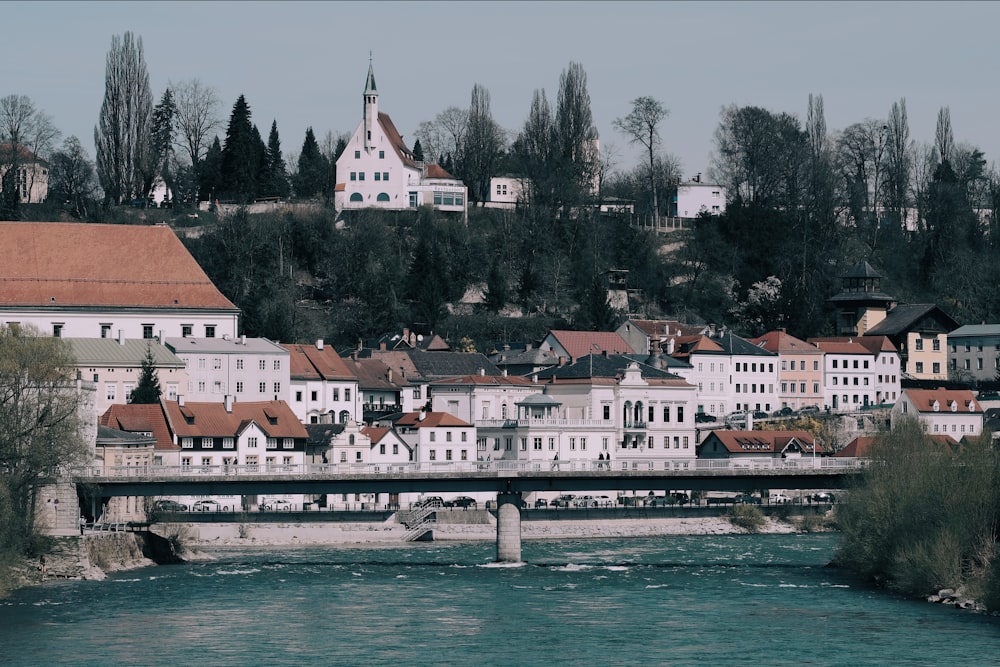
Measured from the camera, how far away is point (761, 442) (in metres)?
108

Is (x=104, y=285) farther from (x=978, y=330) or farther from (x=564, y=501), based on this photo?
(x=978, y=330)

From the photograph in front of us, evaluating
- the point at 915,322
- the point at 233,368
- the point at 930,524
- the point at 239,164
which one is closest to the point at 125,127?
the point at 239,164

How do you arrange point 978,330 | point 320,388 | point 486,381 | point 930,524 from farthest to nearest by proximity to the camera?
point 978,330 → point 486,381 → point 320,388 → point 930,524

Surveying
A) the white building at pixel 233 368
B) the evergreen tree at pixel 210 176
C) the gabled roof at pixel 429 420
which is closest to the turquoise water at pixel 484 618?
the white building at pixel 233 368

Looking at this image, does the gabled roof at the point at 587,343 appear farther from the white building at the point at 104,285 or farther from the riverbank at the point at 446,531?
the riverbank at the point at 446,531

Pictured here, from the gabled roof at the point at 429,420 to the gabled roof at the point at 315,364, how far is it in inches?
192

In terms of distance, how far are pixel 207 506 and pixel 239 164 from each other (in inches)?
1874

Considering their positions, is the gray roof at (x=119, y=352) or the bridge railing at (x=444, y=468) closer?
the bridge railing at (x=444, y=468)

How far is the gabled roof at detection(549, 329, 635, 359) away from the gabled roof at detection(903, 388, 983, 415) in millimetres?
15877

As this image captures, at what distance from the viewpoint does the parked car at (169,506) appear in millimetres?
85294

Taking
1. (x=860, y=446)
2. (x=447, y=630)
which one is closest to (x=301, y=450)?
(x=860, y=446)

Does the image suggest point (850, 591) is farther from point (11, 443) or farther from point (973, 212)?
point (973, 212)

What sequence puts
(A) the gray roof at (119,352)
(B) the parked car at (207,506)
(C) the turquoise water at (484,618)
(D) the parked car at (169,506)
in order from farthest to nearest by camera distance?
(A) the gray roof at (119,352) → (B) the parked car at (207,506) → (D) the parked car at (169,506) → (C) the turquoise water at (484,618)

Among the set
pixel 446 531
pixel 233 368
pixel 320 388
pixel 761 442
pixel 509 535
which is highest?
pixel 233 368
